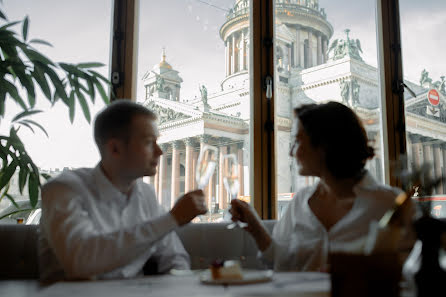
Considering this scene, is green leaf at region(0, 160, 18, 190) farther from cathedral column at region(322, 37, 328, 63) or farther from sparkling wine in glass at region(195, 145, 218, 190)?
cathedral column at region(322, 37, 328, 63)

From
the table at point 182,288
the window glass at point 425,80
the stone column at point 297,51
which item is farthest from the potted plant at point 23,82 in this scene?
the window glass at point 425,80

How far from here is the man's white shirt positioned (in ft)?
3.62

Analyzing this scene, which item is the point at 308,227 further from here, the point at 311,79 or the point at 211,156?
the point at 311,79

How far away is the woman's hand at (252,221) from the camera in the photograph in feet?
4.65

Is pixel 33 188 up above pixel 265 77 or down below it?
below

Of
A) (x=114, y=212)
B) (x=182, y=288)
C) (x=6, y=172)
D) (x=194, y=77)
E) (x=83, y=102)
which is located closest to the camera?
(x=182, y=288)

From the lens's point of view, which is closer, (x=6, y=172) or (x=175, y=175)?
(x=6, y=172)

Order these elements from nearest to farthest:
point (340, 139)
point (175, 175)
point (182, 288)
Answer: point (182, 288) → point (340, 139) → point (175, 175)

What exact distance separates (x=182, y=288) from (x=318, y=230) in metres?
0.68

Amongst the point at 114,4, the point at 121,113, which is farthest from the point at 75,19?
the point at 121,113

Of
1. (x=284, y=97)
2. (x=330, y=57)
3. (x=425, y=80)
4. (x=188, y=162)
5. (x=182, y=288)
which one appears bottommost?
(x=182, y=288)

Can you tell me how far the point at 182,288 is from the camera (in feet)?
2.83

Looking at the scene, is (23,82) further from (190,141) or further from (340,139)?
(340,139)

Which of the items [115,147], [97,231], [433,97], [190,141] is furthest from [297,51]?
[97,231]
